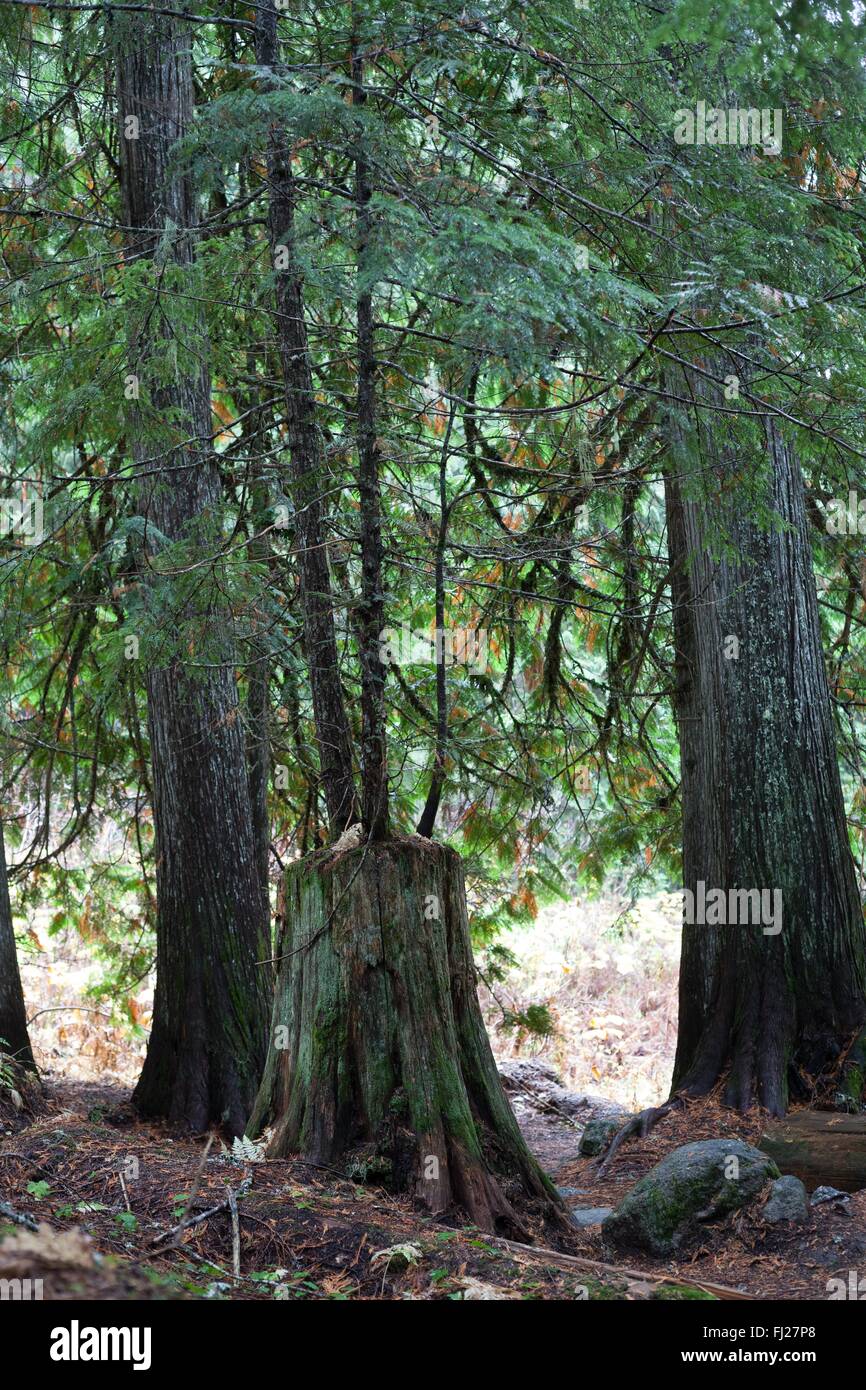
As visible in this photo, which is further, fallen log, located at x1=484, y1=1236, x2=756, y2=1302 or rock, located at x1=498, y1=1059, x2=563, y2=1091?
rock, located at x1=498, y1=1059, x2=563, y2=1091

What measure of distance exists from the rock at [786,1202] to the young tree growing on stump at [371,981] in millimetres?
1067

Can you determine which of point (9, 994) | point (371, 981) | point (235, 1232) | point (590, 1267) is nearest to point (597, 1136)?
point (371, 981)

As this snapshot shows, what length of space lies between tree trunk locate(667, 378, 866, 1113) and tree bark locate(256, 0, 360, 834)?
2629 millimetres

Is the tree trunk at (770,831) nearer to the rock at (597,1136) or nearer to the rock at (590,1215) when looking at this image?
the rock at (597,1136)

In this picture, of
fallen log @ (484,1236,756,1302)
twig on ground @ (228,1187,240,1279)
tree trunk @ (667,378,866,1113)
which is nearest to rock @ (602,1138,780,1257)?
fallen log @ (484,1236,756,1302)

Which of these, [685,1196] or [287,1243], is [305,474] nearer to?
[287,1243]

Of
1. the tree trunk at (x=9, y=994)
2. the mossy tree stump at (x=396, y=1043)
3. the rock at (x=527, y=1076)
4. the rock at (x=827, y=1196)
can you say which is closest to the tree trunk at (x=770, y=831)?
the rock at (x=827, y=1196)

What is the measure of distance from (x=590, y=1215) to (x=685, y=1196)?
88cm

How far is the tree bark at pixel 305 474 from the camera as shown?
17.2 ft

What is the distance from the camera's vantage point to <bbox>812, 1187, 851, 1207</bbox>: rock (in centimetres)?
591

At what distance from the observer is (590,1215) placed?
→ 6.41m

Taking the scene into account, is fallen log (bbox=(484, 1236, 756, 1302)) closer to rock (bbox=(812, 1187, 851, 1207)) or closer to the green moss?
the green moss

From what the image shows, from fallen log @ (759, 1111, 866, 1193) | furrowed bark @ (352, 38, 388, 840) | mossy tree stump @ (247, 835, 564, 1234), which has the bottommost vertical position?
fallen log @ (759, 1111, 866, 1193)

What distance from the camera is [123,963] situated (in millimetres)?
10531
